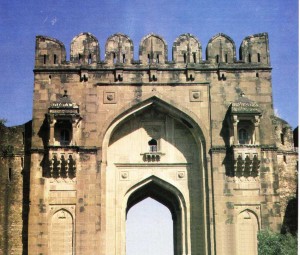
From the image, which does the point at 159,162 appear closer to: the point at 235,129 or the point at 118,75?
the point at 235,129

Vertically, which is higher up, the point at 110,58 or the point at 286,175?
the point at 110,58

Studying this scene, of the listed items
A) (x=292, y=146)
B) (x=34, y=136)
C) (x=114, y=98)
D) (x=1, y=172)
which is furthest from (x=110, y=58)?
(x=292, y=146)

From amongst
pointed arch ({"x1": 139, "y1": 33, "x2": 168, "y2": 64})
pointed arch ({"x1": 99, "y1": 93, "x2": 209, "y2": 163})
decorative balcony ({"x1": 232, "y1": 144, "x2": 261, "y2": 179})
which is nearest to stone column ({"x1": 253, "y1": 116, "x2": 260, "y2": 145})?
decorative balcony ({"x1": 232, "y1": 144, "x2": 261, "y2": 179})

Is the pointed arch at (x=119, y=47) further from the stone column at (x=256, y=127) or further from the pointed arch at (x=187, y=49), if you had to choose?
the stone column at (x=256, y=127)

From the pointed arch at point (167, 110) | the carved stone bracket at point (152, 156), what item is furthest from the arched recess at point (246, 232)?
the carved stone bracket at point (152, 156)

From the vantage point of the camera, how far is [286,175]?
2141 cm

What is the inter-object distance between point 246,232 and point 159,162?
3600 millimetres

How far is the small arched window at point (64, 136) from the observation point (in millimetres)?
20500

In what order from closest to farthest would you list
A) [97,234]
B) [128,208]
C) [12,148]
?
[97,234], [12,148], [128,208]

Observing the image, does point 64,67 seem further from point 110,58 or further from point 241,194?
point 241,194

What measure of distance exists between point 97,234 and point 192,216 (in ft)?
10.4

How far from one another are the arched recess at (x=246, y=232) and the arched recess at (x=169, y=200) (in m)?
1.76

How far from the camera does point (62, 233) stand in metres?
19.7

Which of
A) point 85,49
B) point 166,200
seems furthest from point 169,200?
point 85,49
